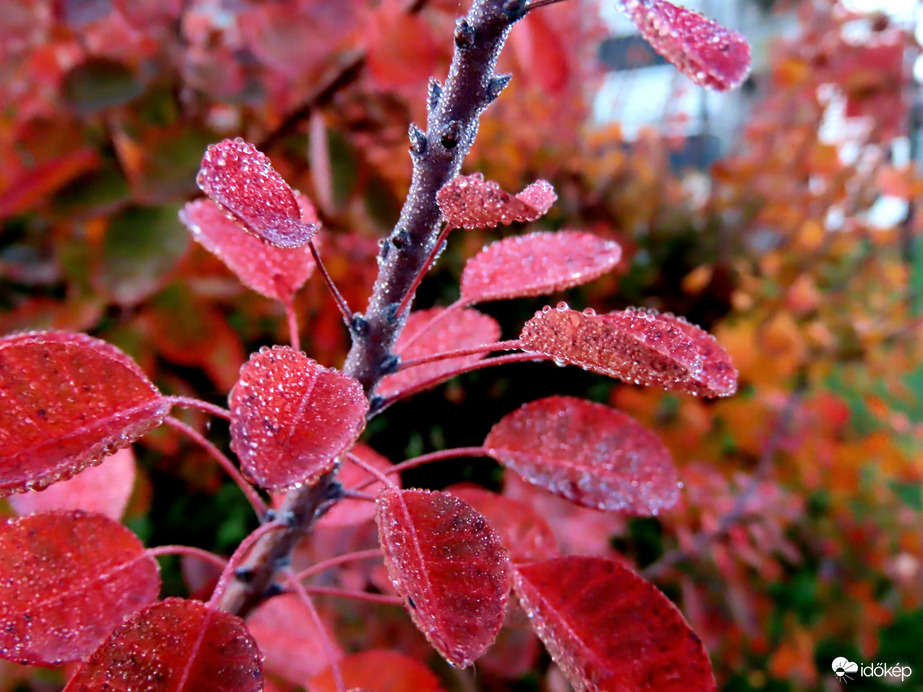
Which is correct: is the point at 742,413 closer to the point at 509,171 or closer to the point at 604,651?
the point at 509,171

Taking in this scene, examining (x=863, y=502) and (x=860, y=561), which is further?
(x=863, y=502)

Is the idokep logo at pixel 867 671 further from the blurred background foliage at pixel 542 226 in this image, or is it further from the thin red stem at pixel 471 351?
the thin red stem at pixel 471 351

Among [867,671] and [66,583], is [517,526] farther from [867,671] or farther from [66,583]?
[867,671]

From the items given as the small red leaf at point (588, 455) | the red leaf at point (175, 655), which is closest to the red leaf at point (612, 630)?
the small red leaf at point (588, 455)

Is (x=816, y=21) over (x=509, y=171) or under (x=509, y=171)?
over

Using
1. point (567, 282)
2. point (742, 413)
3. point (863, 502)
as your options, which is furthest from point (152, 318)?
point (863, 502)

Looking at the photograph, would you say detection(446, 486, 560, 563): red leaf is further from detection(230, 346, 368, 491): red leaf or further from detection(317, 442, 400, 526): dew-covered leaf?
detection(230, 346, 368, 491): red leaf
